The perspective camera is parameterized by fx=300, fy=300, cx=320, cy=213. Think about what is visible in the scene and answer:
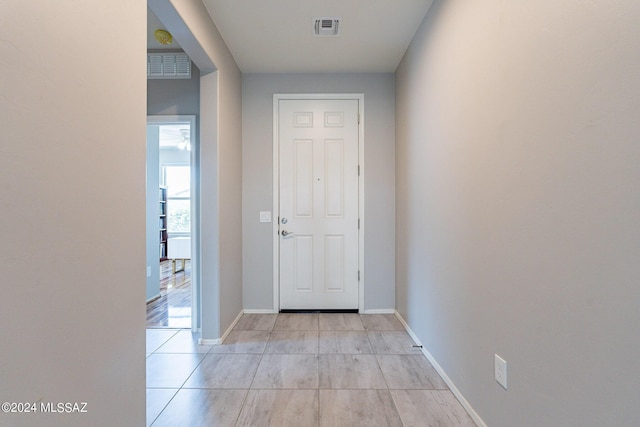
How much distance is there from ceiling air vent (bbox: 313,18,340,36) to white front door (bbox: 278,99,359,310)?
2.75 ft

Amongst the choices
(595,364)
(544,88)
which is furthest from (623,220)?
(544,88)

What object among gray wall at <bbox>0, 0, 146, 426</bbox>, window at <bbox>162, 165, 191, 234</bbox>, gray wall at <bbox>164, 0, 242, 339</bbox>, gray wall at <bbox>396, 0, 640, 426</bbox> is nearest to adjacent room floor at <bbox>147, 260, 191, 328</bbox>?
gray wall at <bbox>164, 0, 242, 339</bbox>

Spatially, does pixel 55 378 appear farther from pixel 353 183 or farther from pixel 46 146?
pixel 353 183

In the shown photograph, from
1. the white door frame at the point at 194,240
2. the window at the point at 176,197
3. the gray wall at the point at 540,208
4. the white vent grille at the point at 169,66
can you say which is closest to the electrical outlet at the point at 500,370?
the gray wall at the point at 540,208

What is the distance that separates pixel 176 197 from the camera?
767 cm

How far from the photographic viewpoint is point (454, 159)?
1891 millimetres

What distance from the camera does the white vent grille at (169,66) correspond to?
118 inches

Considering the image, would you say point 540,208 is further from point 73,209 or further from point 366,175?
point 366,175

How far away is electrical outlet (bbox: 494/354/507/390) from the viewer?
1.37 meters

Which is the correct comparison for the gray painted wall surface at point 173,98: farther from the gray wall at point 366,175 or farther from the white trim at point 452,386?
the white trim at point 452,386

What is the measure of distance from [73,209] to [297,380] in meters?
1.67

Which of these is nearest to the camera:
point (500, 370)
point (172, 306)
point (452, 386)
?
point (500, 370)
